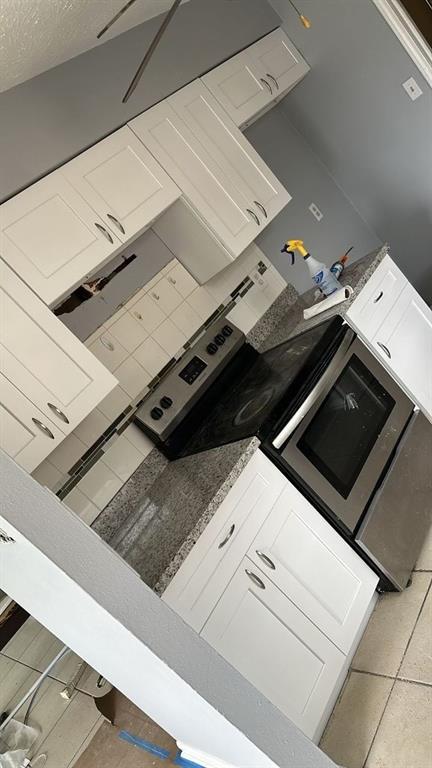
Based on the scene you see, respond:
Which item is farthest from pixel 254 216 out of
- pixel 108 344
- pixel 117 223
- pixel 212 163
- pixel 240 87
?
pixel 108 344

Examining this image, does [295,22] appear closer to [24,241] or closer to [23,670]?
[24,241]

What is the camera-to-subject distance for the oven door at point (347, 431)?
2.04m

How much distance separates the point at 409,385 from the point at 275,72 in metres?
1.74

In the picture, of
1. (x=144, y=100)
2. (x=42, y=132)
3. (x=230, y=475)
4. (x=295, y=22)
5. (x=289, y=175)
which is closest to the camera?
(x=230, y=475)

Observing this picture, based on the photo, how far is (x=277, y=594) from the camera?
184cm

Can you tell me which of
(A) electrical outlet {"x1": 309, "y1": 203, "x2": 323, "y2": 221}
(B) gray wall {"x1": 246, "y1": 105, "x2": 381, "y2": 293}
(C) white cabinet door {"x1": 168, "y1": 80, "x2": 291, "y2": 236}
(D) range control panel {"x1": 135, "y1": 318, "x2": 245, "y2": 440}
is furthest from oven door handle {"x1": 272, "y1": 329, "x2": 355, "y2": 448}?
(A) electrical outlet {"x1": 309, "y1": 203, "x2": 323, "y2": 221}

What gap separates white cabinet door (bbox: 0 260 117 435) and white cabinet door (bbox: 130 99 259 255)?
2.88ft

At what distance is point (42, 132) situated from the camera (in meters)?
1.97

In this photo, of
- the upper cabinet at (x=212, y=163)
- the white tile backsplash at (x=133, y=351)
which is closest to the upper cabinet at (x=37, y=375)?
the white tile backsplash at (x=133, y=351)

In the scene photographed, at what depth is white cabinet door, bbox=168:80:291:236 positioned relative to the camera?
99.3 inches

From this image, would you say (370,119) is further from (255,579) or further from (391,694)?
(391,694)

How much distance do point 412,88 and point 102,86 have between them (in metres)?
1.68

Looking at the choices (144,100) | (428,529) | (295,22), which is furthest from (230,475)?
(295,22)

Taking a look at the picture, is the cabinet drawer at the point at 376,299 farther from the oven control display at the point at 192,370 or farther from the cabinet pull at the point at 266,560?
the cabinet pull at the point at 266,560
